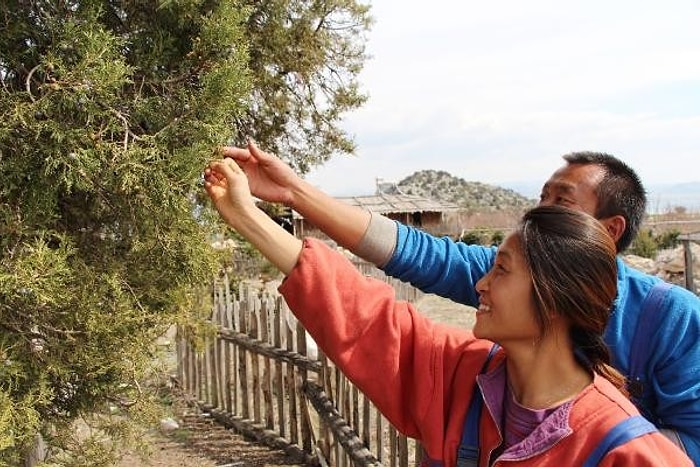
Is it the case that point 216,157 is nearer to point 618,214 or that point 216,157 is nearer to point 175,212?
point 175,212

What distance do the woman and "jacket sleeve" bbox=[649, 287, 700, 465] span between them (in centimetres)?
20

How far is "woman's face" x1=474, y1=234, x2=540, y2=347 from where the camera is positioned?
1.53 metres

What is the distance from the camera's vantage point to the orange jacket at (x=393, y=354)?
1581mm

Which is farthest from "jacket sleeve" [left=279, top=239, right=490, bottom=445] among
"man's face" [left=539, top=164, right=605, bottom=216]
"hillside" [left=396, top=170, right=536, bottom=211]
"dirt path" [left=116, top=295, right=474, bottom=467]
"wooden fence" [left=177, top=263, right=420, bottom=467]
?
"hillside" [left=396, top=170, right=536, bottom=211]

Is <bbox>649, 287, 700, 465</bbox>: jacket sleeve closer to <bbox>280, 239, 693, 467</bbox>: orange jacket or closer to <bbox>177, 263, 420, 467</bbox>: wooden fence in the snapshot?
<bbox>280, 239, 693, 467</bbox>: orange jacket

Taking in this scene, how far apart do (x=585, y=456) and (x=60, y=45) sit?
7.43ft

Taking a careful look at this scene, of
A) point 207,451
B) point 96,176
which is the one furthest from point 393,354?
point 207,451

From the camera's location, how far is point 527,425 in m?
1.52

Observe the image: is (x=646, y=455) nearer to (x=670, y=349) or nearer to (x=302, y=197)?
(x=670, y=349)

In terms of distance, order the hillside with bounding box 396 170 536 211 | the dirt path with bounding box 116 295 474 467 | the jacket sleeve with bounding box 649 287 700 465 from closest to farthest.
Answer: the jacket sleeve with bounding box 649 287 700 465
the dirt path with bounding box 116 295 474 467
the hillside with bounding box 396 170 536 211

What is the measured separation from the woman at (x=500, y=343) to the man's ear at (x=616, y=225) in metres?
0.61

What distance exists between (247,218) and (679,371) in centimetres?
123

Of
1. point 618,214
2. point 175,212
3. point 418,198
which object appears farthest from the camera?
point 418,198

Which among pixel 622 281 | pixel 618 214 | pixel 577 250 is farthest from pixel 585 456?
pixel 618 214
